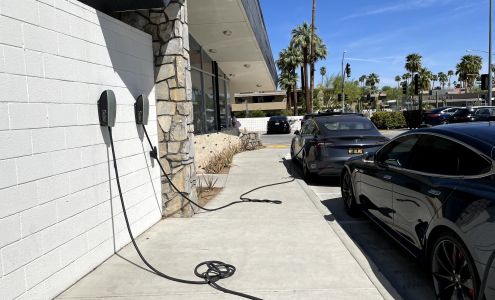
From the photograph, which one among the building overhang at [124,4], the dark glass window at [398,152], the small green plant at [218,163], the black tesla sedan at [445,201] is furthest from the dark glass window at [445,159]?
the small green plant at [218,163]

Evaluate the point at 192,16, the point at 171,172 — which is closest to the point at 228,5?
the point at 192,16

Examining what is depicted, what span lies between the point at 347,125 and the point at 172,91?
4.97 meters

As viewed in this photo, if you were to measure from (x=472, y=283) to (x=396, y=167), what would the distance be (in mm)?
1899

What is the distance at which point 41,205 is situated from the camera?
369cm

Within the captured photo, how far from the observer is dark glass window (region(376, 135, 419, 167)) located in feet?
15.9

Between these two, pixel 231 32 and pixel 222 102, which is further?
pixel 222 102

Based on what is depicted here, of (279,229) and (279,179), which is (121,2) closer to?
(279,229)

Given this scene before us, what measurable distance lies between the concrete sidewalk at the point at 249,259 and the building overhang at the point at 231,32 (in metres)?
4.55

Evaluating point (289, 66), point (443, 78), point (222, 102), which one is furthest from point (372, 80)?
point (222, 102)

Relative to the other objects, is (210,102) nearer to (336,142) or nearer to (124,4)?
(336,142)

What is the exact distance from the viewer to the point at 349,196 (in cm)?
688

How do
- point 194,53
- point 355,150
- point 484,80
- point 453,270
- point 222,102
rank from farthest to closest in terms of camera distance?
point 484,80 → point 222,102 → point 194,53 → point 355,150 → point 453,270

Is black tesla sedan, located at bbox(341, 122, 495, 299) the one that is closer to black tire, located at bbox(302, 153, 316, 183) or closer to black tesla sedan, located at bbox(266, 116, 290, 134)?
black tire, located at bbox(302, 153, 316, 183)

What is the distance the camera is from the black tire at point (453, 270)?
3.15m
